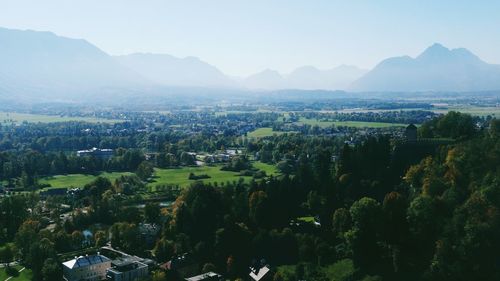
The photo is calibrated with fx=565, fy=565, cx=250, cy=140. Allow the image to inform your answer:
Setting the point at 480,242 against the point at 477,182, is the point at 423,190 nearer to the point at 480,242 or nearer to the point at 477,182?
the point at 477,182

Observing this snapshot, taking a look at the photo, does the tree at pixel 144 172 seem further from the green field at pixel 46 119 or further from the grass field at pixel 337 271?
the green field at pixel 46 119

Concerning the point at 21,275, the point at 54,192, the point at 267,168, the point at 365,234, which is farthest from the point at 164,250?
the point at 267,168

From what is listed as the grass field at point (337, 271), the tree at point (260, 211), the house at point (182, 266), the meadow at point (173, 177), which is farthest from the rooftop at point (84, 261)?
the meadow at point (173, 177)

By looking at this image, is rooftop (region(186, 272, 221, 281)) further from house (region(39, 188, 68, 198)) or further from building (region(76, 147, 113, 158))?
building (region(76, 147, 113, 158))

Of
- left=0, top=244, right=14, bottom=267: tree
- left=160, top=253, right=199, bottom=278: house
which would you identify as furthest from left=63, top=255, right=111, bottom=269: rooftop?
left=0, top=244, right=14, bottom=267: tree

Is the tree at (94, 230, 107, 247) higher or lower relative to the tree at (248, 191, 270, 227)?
lower

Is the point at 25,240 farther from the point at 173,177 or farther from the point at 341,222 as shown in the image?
the point at 173,177
